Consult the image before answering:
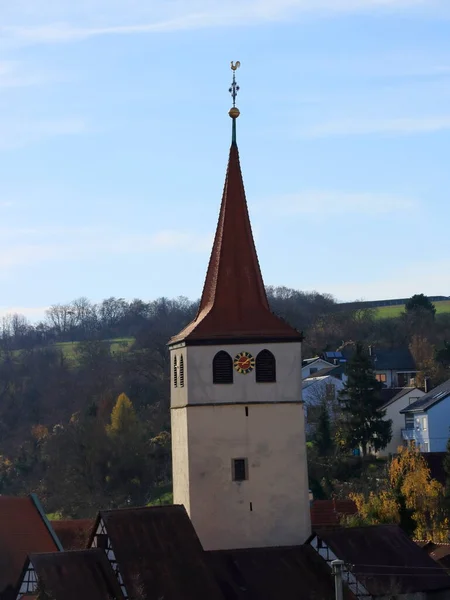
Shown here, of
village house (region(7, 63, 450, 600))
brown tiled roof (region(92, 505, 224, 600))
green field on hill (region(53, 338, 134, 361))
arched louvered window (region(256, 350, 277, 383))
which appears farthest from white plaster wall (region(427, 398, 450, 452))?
green field on hill (region(53, 338, 134, 361))

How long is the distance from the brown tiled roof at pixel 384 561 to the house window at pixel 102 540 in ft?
22.4

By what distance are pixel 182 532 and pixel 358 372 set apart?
4850 cm

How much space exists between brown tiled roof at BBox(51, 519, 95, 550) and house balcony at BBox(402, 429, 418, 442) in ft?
128

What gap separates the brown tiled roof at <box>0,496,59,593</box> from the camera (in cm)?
4750

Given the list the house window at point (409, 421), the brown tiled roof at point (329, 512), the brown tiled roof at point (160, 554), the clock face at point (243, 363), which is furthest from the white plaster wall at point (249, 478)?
the house window at point (409, 421)

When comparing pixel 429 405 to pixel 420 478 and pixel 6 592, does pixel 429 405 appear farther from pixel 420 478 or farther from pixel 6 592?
pixel 6 592

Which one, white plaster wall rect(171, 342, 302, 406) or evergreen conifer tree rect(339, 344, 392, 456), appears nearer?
white plaster wall rect(171, 342, 302, 406)

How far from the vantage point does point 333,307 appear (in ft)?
518

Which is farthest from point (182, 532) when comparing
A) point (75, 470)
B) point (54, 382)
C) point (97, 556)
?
point (54, 382)

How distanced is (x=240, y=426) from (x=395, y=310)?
11781 cm

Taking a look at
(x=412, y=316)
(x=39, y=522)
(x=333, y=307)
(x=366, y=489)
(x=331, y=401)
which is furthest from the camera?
(x=333, y=307)

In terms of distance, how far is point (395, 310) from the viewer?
160 m

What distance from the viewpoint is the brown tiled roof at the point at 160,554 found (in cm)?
3997

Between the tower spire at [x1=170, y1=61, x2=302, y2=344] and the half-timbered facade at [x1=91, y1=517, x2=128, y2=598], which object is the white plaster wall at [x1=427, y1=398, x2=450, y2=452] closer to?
the tower spire at [x1=170, y1=61, x2=302, y2=344]
